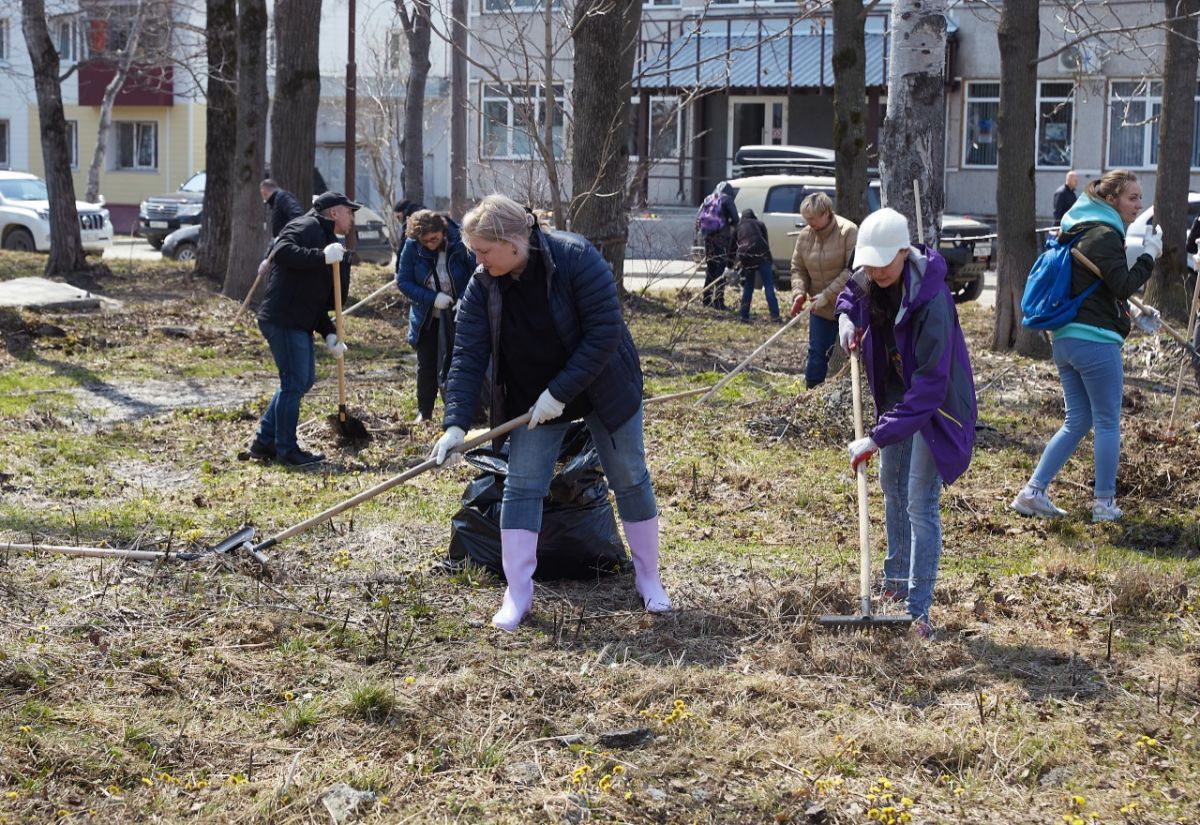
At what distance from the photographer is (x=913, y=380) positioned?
16.5 ft

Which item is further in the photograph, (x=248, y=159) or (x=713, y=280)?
(x=713, y=280)

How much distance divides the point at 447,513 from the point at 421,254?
8.56ft

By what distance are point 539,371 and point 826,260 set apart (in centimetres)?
499

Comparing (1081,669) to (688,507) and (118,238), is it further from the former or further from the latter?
(118,238)

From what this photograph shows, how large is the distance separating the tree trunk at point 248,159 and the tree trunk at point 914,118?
9.12 m

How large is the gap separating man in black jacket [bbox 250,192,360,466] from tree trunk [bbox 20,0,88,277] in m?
11.9

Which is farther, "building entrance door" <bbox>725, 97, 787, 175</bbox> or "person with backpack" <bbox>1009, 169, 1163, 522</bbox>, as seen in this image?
"building entrance door" <bbox>725, 97, 787, 175</bbox>

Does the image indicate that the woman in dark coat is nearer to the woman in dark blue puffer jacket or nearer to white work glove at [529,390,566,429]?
the woman in dark blue puffer jacket

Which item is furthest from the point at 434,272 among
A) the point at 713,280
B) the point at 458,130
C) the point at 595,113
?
the point at 458,130

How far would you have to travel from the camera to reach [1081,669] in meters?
5.14

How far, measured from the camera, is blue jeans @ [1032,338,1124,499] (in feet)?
23.4

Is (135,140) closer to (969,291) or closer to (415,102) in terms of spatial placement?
(415,102)

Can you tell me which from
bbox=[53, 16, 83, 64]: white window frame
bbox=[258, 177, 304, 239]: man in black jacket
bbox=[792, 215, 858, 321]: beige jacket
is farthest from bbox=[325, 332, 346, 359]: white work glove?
bbox=[53, 16, 83, 64]: white window frame

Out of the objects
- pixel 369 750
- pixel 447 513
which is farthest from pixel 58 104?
pixel 369 750
